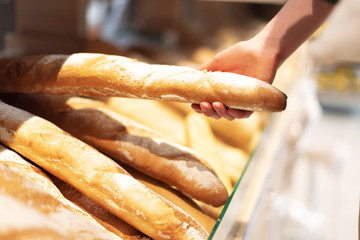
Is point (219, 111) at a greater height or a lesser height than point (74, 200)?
greater

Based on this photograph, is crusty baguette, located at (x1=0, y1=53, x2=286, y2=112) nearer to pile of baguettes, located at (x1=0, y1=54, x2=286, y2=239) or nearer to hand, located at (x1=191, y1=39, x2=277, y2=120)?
pile of baguettes, located at (x1=0, y1=54, x2=286, y2=239)

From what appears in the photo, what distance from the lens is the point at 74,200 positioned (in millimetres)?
Result: 634

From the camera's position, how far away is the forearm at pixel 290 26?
0.79 m

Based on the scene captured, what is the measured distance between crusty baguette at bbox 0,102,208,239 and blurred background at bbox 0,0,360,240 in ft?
0.55

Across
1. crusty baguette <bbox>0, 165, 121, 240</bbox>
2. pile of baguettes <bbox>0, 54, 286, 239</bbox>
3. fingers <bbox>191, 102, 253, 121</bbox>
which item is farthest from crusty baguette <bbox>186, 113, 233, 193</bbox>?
crusty baguette <bbox>0, 165, 121, 240</bbox>

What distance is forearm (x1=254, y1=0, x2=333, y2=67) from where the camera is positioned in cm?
79

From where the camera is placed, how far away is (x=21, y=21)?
1.29 metres

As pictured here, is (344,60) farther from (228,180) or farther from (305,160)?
(228,180)

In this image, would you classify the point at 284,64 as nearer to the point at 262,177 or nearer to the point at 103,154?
the point at 262,177

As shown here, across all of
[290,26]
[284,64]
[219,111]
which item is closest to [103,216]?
[219,111]

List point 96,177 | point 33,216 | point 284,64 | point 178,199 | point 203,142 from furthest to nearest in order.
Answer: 1. point 284,64
2. point 203,142
3. point 178,199
4. point 96,177
5. point 33,216

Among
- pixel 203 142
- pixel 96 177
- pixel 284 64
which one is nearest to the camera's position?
pixel 96 177

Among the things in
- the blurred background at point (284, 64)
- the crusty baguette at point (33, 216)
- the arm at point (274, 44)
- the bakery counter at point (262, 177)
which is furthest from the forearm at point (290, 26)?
the crusty baguette at point (33, 216)

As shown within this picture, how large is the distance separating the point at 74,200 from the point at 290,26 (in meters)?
0.57
